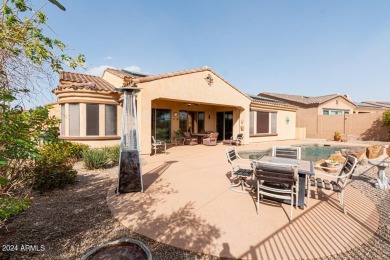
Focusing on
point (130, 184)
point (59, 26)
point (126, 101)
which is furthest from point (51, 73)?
point (130, 184)

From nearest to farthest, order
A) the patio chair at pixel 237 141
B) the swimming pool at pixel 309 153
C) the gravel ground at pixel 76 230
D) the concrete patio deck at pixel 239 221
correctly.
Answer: the gravel ground at pixel 76 230, the concrete patio deck at pixel 239 221, the swimming pool at pixel 309 153, the patio chair at pixel 237 141

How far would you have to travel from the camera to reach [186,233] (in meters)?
3.35

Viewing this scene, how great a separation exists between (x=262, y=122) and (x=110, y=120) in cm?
1278

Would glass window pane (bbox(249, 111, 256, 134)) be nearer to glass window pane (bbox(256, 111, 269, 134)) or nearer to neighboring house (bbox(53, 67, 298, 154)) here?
neighboring house (bbox(53, 67, 298, 154))

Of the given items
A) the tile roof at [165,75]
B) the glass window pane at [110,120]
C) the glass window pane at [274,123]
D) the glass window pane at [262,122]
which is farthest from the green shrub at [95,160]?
the glass window pane at [274,123]

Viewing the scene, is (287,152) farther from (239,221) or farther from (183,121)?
(183,121)

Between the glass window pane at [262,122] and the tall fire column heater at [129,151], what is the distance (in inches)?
540

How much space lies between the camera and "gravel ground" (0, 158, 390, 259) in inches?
112

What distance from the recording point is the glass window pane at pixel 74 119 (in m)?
10.5

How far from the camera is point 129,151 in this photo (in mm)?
5262

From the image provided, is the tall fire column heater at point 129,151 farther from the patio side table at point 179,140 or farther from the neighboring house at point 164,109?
the patio side table at point 179,140

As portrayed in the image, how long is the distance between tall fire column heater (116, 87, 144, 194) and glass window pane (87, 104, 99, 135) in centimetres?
628

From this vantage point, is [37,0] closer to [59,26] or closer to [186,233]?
[59,26]

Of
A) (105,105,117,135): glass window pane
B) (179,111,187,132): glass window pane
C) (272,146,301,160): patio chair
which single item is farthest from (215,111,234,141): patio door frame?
(272,146,301,160): patio chair
